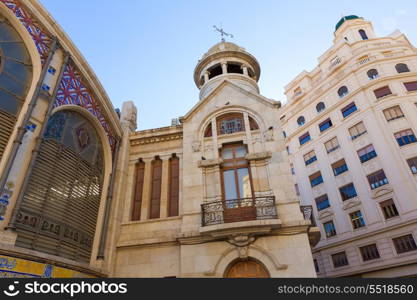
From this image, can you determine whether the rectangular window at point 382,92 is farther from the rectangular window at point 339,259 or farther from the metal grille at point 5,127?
the metal grille at point 5,127

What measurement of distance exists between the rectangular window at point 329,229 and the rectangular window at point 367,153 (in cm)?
712

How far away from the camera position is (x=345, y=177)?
26984 mm

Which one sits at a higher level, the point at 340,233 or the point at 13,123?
the point at 340,233

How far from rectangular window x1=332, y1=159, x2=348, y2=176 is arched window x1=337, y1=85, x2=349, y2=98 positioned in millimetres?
8202

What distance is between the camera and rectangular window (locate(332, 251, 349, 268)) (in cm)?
2489

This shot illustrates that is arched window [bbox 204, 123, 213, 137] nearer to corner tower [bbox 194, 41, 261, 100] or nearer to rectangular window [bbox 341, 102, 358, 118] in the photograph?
corner tower [bbox 194, 41, 261, 100]

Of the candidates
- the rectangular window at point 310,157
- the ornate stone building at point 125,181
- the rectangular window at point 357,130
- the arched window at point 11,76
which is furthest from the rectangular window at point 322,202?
the arched window at point 11,76

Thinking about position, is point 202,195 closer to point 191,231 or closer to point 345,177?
point 191,231

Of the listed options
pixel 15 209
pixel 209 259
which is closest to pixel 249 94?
pixel 209 259

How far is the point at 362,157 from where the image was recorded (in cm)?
2619

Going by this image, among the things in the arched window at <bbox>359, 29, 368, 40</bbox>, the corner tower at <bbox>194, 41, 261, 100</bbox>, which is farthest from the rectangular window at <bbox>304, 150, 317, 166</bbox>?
the arched window at <bbox>359, 29, 368, 40</bbox>

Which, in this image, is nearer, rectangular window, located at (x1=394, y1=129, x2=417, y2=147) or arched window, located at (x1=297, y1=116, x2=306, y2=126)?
rectangular window, located at (x1=394, y1=129, x2=417, y2=147)

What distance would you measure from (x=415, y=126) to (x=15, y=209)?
97.5ft

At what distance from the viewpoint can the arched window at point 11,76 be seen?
26.2ft
